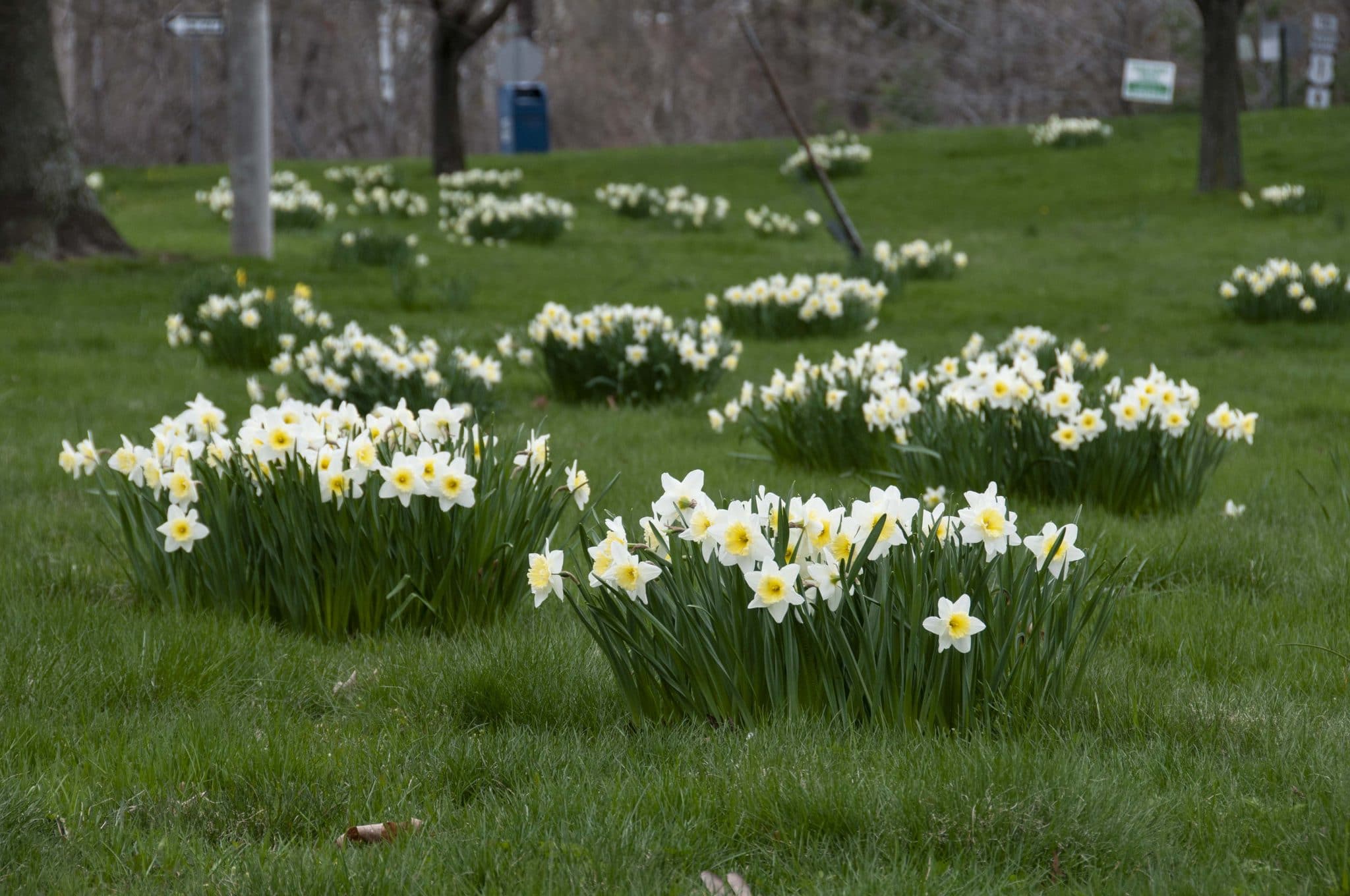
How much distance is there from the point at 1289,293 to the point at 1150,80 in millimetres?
12201

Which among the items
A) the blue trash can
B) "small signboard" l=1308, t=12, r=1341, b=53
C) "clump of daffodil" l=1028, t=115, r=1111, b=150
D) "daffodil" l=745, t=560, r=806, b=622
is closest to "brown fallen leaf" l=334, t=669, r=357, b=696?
"daffodil" l=745, t=560, r=806, b=622

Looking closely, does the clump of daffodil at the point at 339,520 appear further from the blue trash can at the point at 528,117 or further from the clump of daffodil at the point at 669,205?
the blue trash can at the point at 528,117

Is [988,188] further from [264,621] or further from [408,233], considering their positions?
[264,621]

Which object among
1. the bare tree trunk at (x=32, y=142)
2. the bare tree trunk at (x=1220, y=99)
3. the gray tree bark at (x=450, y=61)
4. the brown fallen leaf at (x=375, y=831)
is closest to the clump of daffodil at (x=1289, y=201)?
the bare tree trunk at (x=1220, y=99)

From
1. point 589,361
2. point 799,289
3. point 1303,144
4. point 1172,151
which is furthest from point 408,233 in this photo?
point 1303,144

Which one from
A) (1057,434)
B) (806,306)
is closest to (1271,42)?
(806,306)

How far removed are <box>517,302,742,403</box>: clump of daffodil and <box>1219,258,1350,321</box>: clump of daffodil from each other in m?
4.11

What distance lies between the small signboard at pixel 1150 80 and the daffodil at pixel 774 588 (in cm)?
1911

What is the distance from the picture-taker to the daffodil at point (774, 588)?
2389mm

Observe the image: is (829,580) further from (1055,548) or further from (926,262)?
(926,262)

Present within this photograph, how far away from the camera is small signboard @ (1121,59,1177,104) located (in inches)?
772

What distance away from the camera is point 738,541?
244cm

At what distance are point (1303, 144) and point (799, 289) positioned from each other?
13.6m

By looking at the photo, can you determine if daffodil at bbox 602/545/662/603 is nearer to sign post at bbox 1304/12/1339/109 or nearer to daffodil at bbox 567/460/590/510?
daffodil at bbox 567/460/590/510
